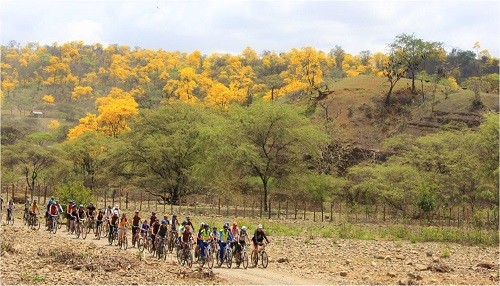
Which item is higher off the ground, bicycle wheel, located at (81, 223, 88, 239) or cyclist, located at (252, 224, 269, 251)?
cyclist, located at (252, 224, 269, 251)

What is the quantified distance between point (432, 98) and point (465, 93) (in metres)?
5.34

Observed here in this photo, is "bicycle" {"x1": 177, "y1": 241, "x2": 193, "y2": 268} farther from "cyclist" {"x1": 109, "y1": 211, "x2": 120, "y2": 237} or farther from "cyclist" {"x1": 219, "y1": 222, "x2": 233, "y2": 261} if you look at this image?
"cyclist" {"x1": 109, "y1": 211, "x2": 120, "y2": 237}

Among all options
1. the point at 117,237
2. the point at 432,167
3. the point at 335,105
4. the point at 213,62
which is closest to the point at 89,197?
the point at 117,237

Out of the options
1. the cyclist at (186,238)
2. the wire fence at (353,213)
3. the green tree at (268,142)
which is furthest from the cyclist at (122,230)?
the green tree at (268,142)

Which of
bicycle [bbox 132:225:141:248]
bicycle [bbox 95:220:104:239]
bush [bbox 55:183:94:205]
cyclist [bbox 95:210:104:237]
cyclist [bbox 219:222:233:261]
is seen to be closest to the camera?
cyclist [bbox 219:222:233:261]

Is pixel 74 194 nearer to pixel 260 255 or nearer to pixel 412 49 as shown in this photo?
pixel 260 255

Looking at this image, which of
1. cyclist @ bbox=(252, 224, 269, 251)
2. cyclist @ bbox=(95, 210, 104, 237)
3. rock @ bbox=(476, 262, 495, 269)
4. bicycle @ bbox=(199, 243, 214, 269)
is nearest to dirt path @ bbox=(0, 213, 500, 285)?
rock @ bbox=(476, 262, 495, 269)

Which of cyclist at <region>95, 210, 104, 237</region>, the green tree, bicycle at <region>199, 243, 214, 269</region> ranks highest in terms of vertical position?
the green tree

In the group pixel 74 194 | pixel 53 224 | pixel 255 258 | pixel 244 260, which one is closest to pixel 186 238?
pixel 244 260

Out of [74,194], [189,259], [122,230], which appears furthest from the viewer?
[74,194]

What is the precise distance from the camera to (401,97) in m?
92.1

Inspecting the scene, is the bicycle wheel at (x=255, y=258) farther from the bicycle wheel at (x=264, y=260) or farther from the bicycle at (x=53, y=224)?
the bicycle at (x=53, y=224)

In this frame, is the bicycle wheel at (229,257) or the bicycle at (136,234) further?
the bicycle at (136,234)

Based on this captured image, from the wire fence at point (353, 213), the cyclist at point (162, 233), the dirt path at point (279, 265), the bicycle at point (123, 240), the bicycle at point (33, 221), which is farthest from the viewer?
the wire fence at point (353, 213)
